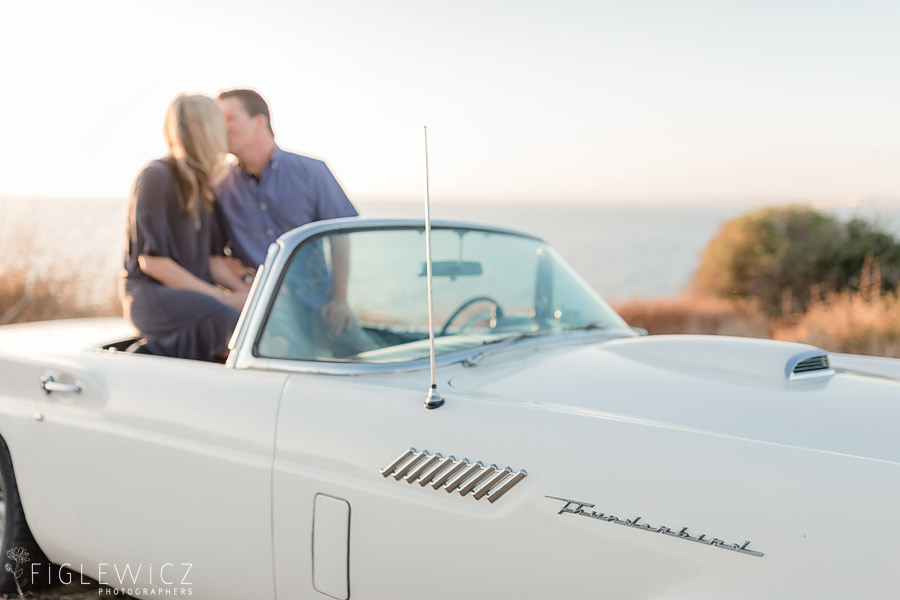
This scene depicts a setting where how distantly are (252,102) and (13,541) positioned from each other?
90.9 inches

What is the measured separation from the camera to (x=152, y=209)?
337 centimetres

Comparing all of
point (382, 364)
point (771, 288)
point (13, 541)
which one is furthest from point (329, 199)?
point (771, 288)

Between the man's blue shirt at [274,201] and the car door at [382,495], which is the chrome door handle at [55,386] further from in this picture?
the man's blue shirt at [274,201]

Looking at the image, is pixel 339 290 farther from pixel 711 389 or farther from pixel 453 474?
pixel 711 389

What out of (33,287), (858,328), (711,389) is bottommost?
(858,328)

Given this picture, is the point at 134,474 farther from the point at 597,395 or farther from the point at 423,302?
the point at 597,395

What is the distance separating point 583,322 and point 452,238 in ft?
1.99

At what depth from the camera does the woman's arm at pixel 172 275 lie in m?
3.42

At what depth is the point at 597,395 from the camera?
2002 mm

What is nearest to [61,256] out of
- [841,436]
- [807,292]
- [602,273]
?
[841,436]

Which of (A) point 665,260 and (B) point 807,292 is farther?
(A) point 665,260

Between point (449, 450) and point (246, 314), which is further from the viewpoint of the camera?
point (246, 314)

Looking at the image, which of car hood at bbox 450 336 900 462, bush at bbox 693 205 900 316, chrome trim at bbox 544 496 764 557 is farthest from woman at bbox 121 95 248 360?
bush at bbox 693 205 900 316

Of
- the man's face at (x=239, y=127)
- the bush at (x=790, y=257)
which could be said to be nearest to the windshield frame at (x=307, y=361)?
the man's face at (x=239, y=127)
